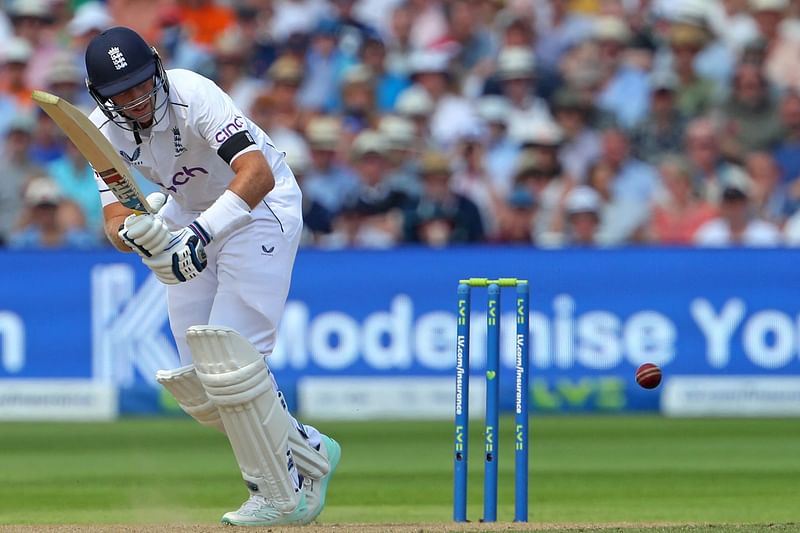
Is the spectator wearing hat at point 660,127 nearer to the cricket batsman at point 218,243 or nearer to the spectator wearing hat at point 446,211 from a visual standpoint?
the spectator wearing hat at point 446,211

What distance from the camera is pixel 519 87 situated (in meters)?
10.9

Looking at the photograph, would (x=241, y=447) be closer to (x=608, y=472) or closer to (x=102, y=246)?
(x=608, y=472)

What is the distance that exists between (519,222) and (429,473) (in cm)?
304

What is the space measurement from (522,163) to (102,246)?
2.82m

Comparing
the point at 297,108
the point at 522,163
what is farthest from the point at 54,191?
the point at 522,163

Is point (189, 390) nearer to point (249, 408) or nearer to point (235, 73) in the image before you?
point (249, 408)

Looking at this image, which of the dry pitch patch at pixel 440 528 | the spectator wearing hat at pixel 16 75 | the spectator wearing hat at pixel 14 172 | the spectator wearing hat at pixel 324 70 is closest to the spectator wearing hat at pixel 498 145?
the spectator wearing hat at pixel 324 70

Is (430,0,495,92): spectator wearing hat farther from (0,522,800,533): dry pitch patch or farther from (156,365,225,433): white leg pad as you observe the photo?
(0,522,800,533): dry pitch patch

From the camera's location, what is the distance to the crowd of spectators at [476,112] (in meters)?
10.0

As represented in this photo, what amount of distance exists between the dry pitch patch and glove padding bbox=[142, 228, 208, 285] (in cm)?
78

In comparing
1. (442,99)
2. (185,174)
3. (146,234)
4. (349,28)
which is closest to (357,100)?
(442,99)

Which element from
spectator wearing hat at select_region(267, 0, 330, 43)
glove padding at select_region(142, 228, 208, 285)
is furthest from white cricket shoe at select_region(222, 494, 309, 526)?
spectator wearing hat at select_region(267, 0, 330, 43)

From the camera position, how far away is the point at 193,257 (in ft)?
15.0

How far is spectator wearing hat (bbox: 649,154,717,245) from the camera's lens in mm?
10008
